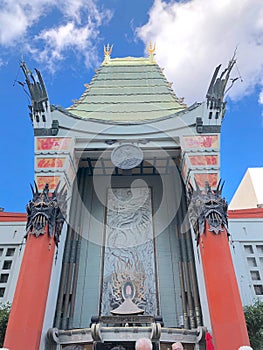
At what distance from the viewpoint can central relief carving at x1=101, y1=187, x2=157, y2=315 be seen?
11.5m

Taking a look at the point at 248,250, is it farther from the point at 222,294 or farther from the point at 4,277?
the point at 4,277

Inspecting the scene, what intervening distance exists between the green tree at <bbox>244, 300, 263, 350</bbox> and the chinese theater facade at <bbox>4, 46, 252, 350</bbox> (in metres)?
1.05

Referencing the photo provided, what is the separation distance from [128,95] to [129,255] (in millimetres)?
8213

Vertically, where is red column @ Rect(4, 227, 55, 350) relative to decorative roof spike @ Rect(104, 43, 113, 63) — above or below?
below

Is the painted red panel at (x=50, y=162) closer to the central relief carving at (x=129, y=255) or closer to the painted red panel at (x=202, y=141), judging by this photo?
the central relief carving at (x=129, y=255)

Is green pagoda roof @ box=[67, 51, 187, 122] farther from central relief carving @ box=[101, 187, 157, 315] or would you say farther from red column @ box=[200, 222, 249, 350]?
red column @ box=[200, 222, 249, 350]

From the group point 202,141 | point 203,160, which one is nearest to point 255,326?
point 203,160

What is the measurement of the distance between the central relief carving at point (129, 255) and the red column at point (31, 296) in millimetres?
2385

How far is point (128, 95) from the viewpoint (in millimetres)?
16641

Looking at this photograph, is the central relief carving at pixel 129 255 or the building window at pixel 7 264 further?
the building window at pixel 7 264

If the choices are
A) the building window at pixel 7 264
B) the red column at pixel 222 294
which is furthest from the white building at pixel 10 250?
the red column at pixel 222 294

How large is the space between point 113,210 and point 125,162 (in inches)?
97.5

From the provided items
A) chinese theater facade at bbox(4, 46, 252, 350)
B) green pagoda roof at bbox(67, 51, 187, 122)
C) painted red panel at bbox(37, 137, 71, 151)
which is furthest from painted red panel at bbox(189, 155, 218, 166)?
painted red panel at bbox(37, 137, 71, 151)

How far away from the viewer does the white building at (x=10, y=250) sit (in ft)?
38.2
